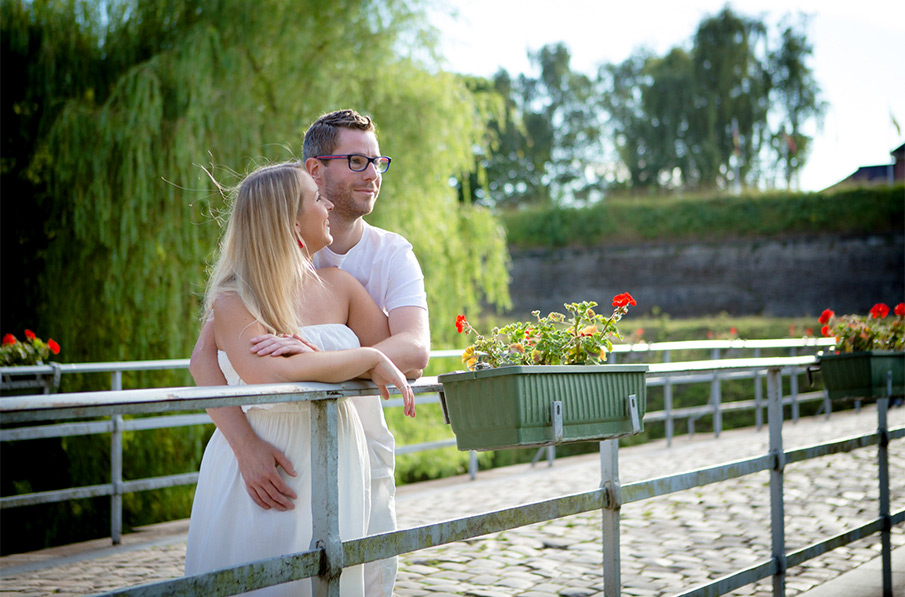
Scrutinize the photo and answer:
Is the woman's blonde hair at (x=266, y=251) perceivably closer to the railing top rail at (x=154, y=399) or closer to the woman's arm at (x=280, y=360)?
the woman's arm at (x=280, y=360)

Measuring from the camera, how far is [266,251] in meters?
2.29

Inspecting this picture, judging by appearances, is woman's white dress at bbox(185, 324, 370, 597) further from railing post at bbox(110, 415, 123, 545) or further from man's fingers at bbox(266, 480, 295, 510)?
railing post at bbox(110, 415, 123, 545)

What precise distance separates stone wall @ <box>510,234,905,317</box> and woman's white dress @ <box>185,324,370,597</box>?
29.2m

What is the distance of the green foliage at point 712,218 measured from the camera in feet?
96.5

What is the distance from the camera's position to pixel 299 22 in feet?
36.5

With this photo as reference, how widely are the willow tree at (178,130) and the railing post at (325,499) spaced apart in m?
7.65

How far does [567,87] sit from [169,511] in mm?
42690

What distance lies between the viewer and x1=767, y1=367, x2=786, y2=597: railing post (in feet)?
11.4

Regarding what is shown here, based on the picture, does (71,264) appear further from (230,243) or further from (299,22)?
(230,243)

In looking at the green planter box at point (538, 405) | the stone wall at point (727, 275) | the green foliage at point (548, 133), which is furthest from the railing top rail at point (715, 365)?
the green foliage at point (548, 133)

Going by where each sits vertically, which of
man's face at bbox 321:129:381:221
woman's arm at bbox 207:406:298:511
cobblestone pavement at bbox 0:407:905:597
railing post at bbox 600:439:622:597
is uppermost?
man's face at bbox 321:129:381:221

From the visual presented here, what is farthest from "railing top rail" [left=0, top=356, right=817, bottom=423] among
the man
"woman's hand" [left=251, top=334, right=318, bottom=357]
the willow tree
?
the willow tree

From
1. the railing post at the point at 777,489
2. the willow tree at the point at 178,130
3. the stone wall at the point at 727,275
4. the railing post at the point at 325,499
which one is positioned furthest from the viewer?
the stone wall at the point at 727,275

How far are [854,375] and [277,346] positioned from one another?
3.33m
